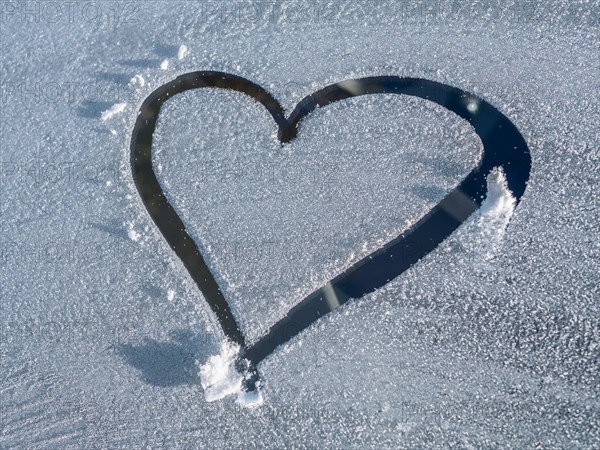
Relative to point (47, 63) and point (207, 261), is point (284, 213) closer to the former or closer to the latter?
point (207, 261)

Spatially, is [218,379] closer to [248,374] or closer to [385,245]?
[248,374]

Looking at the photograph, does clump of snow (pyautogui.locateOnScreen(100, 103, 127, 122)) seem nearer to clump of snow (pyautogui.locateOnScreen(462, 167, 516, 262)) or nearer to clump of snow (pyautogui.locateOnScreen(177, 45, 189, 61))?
clump of snow (pyautogui.locateOnScreen(177, 45, 189, 61))

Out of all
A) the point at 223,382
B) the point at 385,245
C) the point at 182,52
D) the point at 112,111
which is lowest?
the point at 223,382

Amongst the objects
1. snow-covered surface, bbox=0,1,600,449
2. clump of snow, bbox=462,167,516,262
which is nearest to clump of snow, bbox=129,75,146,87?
snow-covered surface, bbox=0,1,600,449

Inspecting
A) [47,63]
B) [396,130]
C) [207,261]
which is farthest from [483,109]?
[47,63]

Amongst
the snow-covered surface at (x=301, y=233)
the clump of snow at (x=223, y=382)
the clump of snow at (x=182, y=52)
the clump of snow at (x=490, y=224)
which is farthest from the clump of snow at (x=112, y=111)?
the clump of snow at (x=490, y=224)

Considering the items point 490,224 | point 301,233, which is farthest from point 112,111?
point 490,224
